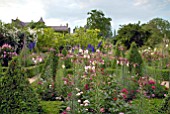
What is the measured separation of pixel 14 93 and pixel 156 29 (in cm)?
2971

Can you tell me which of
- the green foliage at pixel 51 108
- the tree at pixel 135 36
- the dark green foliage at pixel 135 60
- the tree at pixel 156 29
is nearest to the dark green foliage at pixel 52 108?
the green foliage at pixel 51 108

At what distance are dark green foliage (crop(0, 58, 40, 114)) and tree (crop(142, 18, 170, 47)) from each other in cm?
2400

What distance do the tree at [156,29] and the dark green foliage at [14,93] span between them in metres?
24.0

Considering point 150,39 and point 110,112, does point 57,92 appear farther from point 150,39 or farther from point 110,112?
point 150,39

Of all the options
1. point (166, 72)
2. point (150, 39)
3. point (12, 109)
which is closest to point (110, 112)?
point (12, 109)

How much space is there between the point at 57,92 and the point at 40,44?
16502 millimetres

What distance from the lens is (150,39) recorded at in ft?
90.9

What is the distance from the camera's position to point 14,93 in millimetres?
3473

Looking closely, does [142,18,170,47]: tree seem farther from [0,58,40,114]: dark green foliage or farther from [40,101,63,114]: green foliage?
[0,58,40,114]: dark green foliage

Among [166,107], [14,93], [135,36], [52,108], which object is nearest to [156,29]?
[135,36]

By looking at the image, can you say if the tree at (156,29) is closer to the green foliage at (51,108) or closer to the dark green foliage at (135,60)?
the dark green foliage at (135,60)

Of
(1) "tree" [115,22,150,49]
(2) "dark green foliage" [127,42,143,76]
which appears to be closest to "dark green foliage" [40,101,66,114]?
(2) "dark green foliage" [127,42,143,76]

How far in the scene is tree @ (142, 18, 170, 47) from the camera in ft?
89.9

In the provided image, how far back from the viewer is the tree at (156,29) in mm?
27413
